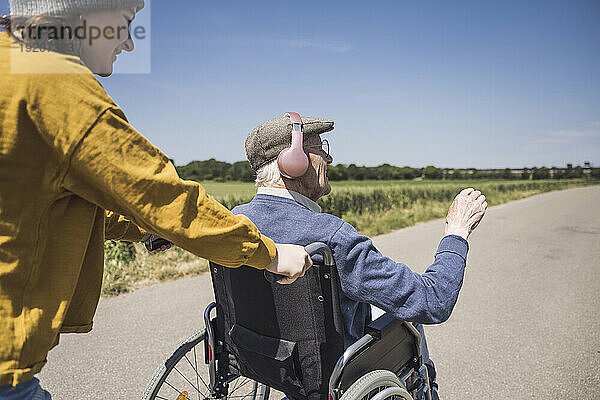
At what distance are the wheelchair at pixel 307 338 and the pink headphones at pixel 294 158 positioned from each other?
332 millimetres

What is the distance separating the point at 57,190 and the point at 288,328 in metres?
1.02

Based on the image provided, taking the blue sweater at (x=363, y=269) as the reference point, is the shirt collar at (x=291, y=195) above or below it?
above

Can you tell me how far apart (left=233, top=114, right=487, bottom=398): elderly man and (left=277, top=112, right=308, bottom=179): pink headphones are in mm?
18

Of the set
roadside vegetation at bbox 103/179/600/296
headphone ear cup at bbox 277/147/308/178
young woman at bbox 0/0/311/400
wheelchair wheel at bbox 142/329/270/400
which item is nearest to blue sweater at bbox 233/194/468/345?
headphone ear cup at bbox 277/147/308/178

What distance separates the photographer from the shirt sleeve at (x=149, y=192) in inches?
42.4

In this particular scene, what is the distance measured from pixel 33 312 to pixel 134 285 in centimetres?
472

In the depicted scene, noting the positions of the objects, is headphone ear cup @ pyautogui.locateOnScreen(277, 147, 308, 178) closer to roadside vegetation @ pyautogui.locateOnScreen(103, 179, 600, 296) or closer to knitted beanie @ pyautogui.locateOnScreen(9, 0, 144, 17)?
knitted beanie @ pyautogui.locateOnScreen(9, 0, 144, 17)

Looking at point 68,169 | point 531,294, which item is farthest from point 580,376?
point 68,169

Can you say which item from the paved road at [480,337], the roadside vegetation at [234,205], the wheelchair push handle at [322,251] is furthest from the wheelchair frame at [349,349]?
the roadside vegetation at [234,205]

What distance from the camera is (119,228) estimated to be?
184 centimetres

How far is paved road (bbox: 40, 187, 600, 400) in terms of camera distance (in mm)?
3305

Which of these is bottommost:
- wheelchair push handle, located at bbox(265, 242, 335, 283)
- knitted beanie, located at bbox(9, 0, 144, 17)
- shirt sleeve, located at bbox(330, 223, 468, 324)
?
shirt sleeve, located at bbox(330, 223, 468, 324)

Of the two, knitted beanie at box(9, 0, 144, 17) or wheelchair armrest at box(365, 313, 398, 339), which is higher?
knitted beanie at box(9, 0, 144, 17)

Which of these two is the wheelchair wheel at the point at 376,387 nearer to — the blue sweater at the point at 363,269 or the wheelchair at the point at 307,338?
the wheelchair at the point at 307,338
